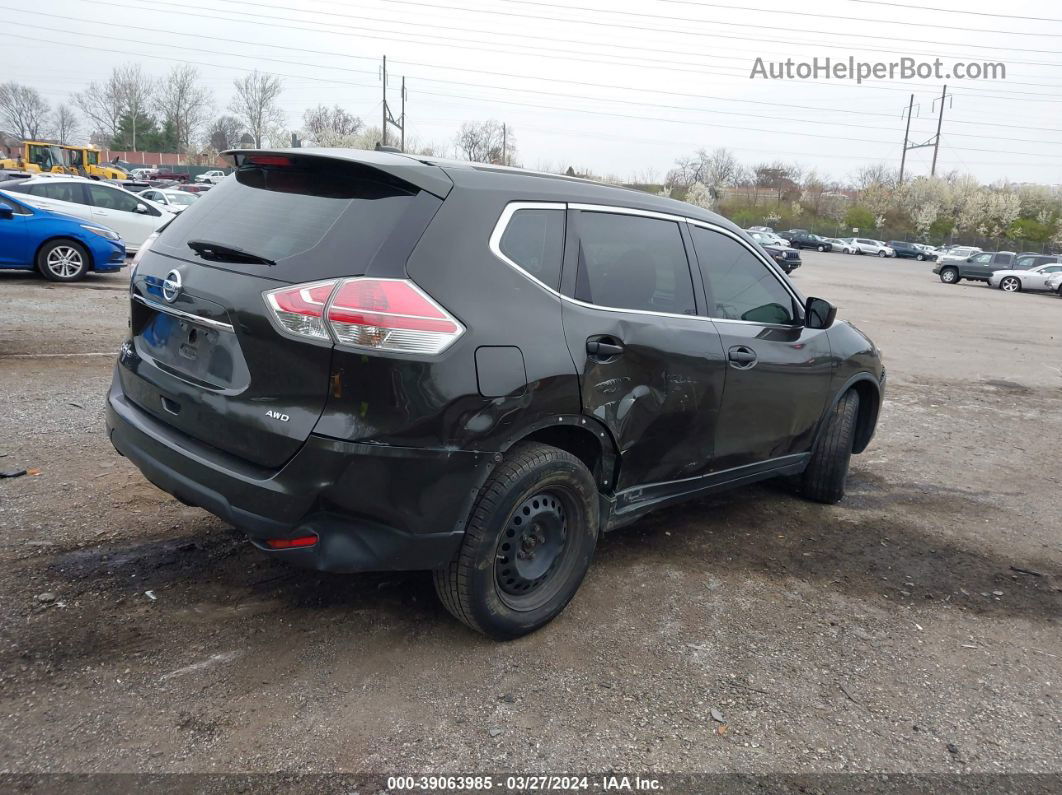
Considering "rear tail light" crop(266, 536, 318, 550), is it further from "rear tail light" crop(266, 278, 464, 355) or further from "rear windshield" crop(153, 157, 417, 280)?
"rear windshield" crop(153, 157, 417, 280)

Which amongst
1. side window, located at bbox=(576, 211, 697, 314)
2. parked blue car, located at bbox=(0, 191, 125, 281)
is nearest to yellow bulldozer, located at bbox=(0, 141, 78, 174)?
parked blue car, located at bbox=(0, 191, 125, 281)

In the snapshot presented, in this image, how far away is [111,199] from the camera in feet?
51.6

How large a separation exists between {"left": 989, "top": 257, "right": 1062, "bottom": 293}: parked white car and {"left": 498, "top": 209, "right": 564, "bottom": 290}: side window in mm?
35097

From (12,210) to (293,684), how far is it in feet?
38.7

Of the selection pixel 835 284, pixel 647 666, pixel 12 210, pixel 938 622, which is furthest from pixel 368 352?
pixel 835 284

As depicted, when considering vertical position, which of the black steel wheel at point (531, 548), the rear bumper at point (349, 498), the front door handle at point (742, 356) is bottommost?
the black steel wheel at point (531, 548)

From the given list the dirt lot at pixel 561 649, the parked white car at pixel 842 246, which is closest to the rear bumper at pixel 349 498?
the dirt lot at pixel 561 649

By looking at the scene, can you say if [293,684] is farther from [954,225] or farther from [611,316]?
[954,225]

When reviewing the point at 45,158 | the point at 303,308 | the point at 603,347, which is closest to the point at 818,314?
the point at 603,347

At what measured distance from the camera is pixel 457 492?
9.48 feet

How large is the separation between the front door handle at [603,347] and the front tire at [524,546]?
440 mm

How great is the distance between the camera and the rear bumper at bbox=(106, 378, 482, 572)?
2.72 meters

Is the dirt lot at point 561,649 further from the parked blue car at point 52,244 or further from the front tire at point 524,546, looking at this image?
the parked blue car at point 52,244

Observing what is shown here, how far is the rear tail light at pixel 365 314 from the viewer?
269 cm
